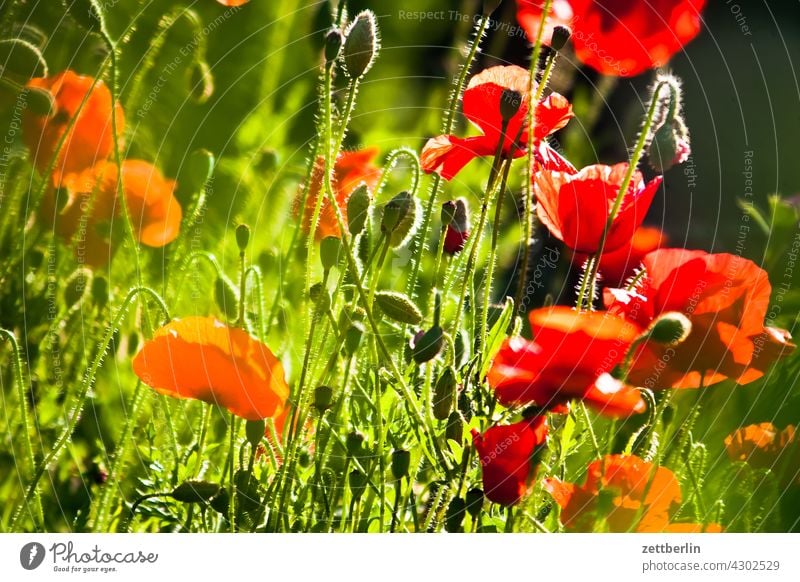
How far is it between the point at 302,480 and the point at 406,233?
122mm

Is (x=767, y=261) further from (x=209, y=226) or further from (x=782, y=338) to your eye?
(x=209, y=226)

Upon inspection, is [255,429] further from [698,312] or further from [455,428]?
[698,312]

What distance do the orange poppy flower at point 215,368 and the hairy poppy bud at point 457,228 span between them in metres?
0.09

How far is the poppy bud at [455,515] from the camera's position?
408 mm

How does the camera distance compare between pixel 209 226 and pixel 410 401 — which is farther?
pixel 209 226

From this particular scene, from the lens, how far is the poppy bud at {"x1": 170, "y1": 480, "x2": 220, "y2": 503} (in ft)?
1.26

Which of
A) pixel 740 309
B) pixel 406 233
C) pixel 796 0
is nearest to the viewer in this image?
pixel 406 233

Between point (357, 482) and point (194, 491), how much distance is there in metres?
0.07

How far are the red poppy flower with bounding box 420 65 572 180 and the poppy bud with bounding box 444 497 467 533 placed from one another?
14 cm

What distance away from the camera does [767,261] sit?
0.57 meters

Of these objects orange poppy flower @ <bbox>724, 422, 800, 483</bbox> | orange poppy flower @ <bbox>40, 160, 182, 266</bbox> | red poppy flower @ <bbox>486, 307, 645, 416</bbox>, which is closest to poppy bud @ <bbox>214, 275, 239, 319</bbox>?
orange poppy flower @ <bbox>40, 160, 182, 266</bbox>
